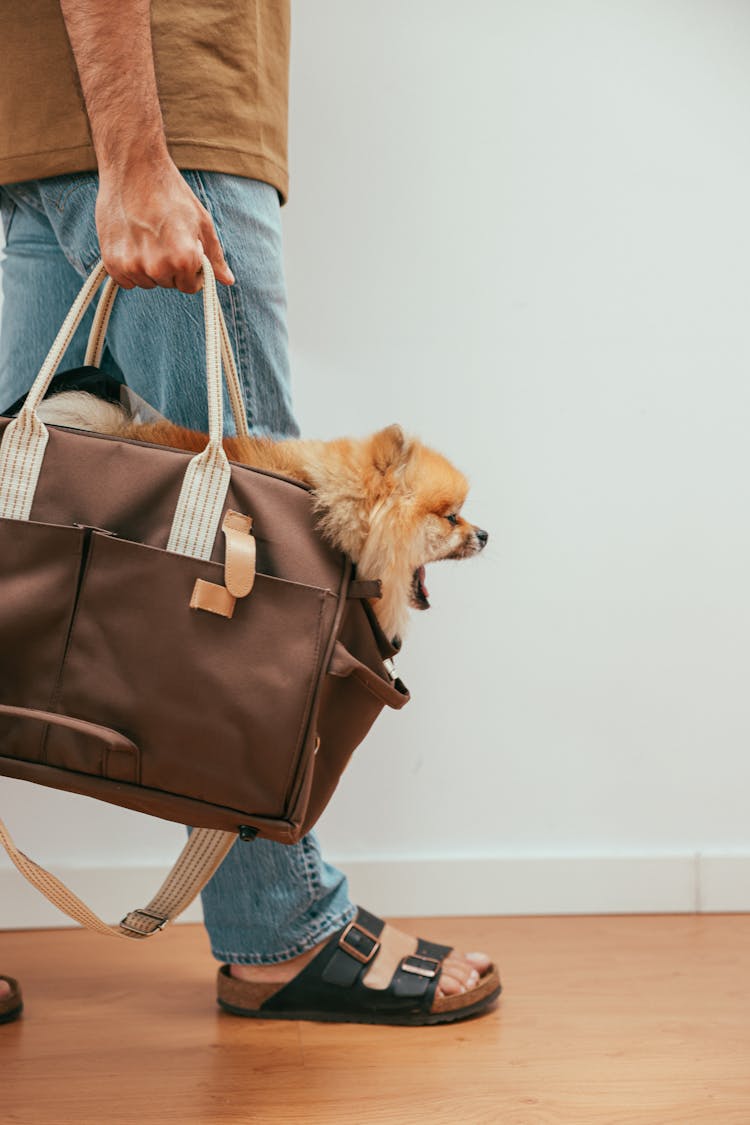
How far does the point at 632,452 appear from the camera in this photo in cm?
168

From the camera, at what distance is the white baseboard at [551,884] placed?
163cm

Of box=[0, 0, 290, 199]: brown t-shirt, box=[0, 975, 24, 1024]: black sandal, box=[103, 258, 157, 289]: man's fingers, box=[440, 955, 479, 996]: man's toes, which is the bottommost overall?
box=[0, 975, 24, 1024]: black sandal

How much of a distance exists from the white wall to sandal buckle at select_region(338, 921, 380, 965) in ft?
1.33

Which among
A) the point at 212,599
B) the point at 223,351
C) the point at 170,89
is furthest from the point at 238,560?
the point at 170,89

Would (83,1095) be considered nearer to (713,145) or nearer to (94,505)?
(94,505)

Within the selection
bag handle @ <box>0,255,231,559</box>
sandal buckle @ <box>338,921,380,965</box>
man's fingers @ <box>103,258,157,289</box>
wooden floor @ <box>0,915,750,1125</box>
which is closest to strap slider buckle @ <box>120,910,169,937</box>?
wooden floor @ <box>0,915,750,1125</box>

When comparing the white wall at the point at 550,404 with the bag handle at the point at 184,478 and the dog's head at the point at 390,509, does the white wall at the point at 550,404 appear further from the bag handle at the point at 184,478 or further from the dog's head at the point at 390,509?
the bag handle at the point at 184,478

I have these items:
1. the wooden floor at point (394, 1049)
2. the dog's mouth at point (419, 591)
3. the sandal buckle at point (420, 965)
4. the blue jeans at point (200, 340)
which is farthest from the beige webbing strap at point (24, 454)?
the sandal buckle at point (420, 965)

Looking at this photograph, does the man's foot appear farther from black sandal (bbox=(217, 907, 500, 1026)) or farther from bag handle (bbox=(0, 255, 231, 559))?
bag handle (bbox=(0, 255, 231, 559))

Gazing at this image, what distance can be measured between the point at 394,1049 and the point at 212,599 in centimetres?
58

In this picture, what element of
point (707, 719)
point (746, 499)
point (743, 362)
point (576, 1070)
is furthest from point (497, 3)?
point (576, 1070)

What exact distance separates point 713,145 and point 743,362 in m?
0.35

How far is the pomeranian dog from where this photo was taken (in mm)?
915

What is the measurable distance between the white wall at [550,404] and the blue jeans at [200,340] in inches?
16.8
